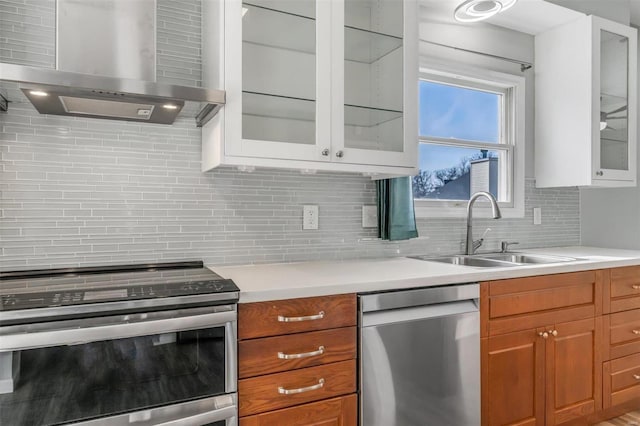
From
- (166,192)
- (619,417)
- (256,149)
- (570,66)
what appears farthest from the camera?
(570,66)

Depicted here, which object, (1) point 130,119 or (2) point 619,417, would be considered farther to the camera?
(2) point 619,417

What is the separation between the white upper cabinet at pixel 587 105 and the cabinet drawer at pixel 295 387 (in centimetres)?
211

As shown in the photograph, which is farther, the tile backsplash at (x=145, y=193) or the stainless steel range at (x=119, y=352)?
the tile backsplash at (x=145, y=193)

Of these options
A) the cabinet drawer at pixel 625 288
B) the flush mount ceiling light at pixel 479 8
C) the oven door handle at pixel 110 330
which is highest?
the flush mount ceiling light at pixel 479 8

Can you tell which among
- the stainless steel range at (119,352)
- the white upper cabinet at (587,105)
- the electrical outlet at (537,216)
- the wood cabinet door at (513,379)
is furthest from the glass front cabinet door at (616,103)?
the stainless steel range at (119,352)

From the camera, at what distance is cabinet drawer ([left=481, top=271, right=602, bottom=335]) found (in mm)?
1935

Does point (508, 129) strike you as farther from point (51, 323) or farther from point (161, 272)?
point (51, 323)

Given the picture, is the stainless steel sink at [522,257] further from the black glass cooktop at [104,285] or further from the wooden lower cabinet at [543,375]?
the black glass cooktop at [104,285]

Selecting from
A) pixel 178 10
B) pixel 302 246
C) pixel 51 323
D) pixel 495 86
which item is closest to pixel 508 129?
pixel 495 86

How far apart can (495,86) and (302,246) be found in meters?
1.78

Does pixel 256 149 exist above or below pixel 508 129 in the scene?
below

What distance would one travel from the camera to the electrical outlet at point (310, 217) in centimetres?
219

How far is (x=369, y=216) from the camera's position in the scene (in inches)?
93.0

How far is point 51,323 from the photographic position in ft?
3.88
